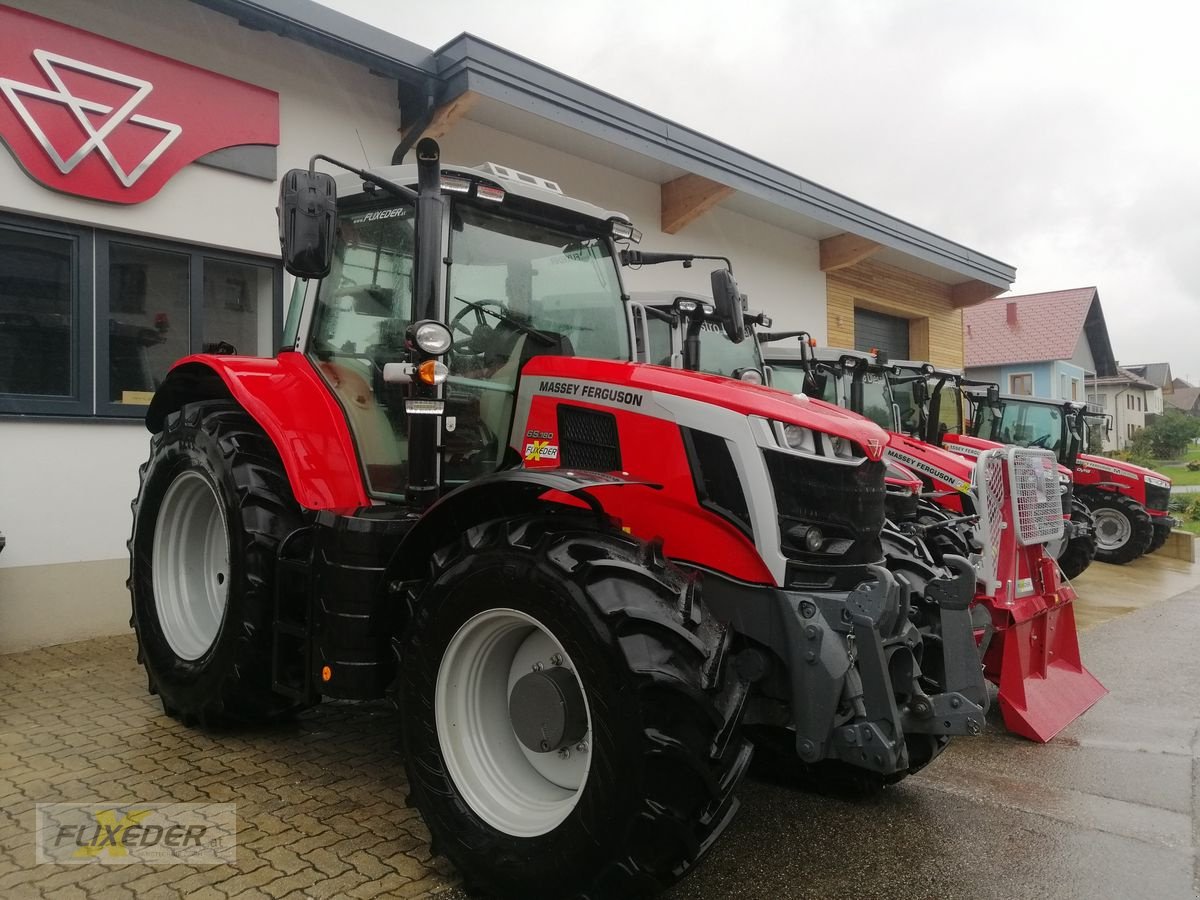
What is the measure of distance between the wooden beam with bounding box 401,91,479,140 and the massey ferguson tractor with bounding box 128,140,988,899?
141 inches

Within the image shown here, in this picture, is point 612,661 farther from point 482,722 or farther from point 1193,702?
point 1193,702

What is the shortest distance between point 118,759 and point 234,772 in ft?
1.82

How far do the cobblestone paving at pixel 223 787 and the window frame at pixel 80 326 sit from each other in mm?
1720

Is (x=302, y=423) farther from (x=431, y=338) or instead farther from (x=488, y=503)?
(x=488, y=503)

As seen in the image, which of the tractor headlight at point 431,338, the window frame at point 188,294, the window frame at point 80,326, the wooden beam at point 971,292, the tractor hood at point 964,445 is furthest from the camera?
the wooden beam at point 971,292

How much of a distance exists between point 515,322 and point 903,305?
12.7 m

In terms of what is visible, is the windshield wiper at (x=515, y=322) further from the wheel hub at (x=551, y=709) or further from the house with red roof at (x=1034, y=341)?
the house with red roof at (x=1034, y=341)

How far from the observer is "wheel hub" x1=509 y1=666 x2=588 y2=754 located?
8.25 feet

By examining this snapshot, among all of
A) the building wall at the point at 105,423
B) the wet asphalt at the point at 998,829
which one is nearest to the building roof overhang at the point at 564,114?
the building wall at the point at 105,423

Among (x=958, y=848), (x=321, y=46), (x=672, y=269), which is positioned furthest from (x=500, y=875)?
(x=672, y=269)

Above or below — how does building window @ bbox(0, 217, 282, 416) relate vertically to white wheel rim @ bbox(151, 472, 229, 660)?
above

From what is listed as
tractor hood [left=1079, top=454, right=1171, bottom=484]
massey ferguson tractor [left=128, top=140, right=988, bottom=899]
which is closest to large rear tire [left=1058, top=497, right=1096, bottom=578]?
tractor hood [left=1079, top=454, right=1171, bottom=484]

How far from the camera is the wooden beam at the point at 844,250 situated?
41.0 ft

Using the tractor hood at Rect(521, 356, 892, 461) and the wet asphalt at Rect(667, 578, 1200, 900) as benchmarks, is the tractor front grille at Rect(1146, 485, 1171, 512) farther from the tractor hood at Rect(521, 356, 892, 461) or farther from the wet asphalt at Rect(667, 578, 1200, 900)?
the tractor hood at Rect(521, 356, 892, 461)
